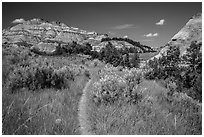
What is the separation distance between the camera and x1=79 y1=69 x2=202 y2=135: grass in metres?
4.48

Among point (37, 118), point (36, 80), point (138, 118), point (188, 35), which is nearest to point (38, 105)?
point (37, 118)

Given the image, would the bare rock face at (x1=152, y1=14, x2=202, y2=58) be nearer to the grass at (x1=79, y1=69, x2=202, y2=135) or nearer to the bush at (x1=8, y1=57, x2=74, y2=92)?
the grass at (x1=79, y1=69, x2=202, y2=135)

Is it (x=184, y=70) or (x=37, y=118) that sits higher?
(x=184, y=70)

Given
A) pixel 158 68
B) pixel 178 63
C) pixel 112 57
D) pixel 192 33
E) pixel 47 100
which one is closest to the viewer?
pixel 47 100

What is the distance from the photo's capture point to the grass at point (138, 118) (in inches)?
176

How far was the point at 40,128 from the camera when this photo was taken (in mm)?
3803

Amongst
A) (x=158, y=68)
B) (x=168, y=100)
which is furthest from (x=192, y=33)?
(x=168, y=100)

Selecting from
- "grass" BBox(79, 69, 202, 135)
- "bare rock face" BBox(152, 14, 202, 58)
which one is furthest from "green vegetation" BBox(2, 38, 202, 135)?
"bare rock face" BBox(152, 14, 202, 58)

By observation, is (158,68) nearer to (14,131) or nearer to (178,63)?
(178,63)

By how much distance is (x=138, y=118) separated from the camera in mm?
5043

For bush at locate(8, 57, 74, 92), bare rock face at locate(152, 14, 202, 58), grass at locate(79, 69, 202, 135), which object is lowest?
grass at locate(79, 69, 202, 135)

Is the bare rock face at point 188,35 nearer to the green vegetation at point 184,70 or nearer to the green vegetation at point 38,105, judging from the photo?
the green vegetation at point 184,70

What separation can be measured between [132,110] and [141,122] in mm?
671

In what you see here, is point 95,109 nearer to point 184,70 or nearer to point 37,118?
point 37,118
